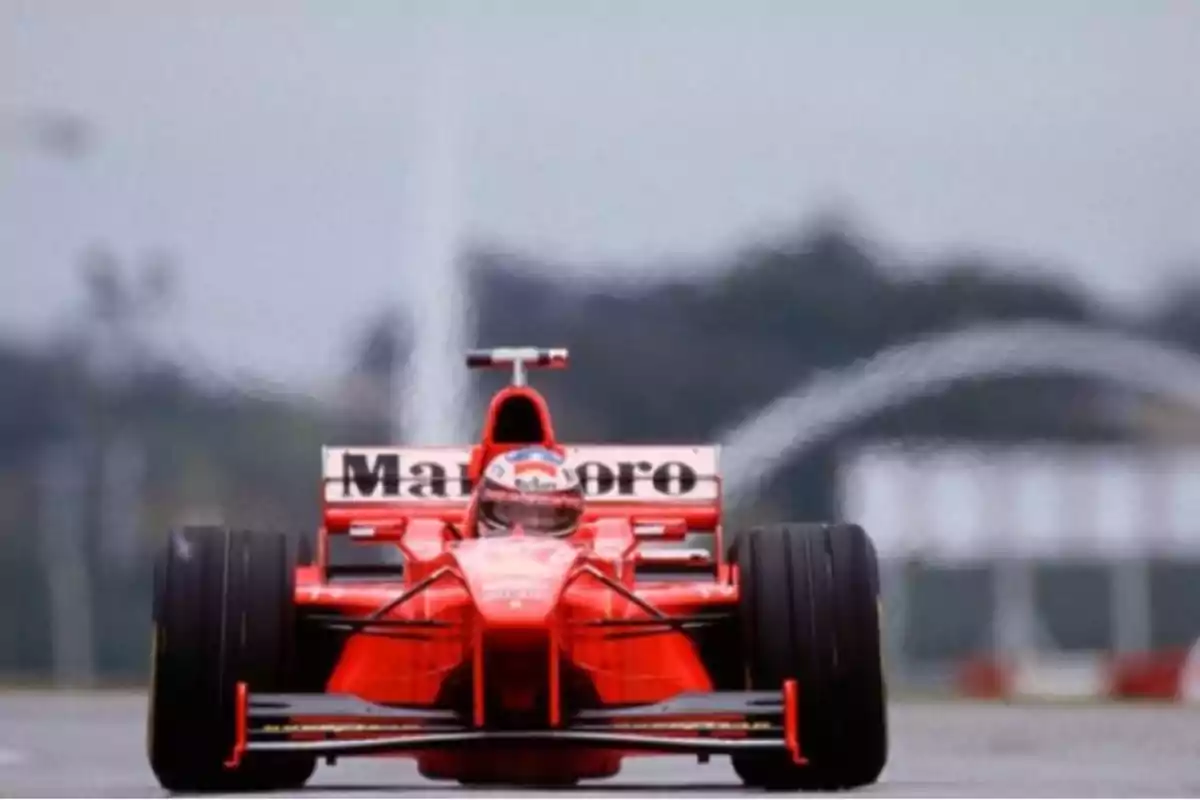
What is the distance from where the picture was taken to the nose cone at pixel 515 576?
46.0ft

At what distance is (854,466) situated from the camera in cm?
4975

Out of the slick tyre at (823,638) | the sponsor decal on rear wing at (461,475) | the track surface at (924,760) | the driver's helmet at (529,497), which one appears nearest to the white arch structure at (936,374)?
the track surface at (924,760)

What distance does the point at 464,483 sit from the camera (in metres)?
17.9

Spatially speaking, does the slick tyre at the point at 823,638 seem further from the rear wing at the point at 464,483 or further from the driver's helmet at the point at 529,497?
the rear wing at the point at 464,483

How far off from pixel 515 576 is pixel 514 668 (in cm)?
36

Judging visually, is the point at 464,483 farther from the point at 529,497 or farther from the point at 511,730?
the point at 511,730

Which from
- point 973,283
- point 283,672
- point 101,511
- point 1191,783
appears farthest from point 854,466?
point 283,672

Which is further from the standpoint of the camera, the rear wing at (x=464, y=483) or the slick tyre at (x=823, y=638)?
the rear wing at (x=464, y=483)

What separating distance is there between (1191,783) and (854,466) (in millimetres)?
32254

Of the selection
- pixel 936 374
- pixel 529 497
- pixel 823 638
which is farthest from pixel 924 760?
pixel 936 374

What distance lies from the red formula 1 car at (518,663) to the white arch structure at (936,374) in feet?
88.6

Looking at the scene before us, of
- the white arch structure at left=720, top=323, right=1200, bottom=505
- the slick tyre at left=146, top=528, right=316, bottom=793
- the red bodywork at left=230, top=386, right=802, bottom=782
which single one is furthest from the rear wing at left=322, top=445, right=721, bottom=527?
the white arch structure at left=720, top=323, right=1200, bottom=505

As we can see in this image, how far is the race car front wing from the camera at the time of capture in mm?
13930

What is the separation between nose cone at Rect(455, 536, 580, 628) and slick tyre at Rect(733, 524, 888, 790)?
2.58 ft
